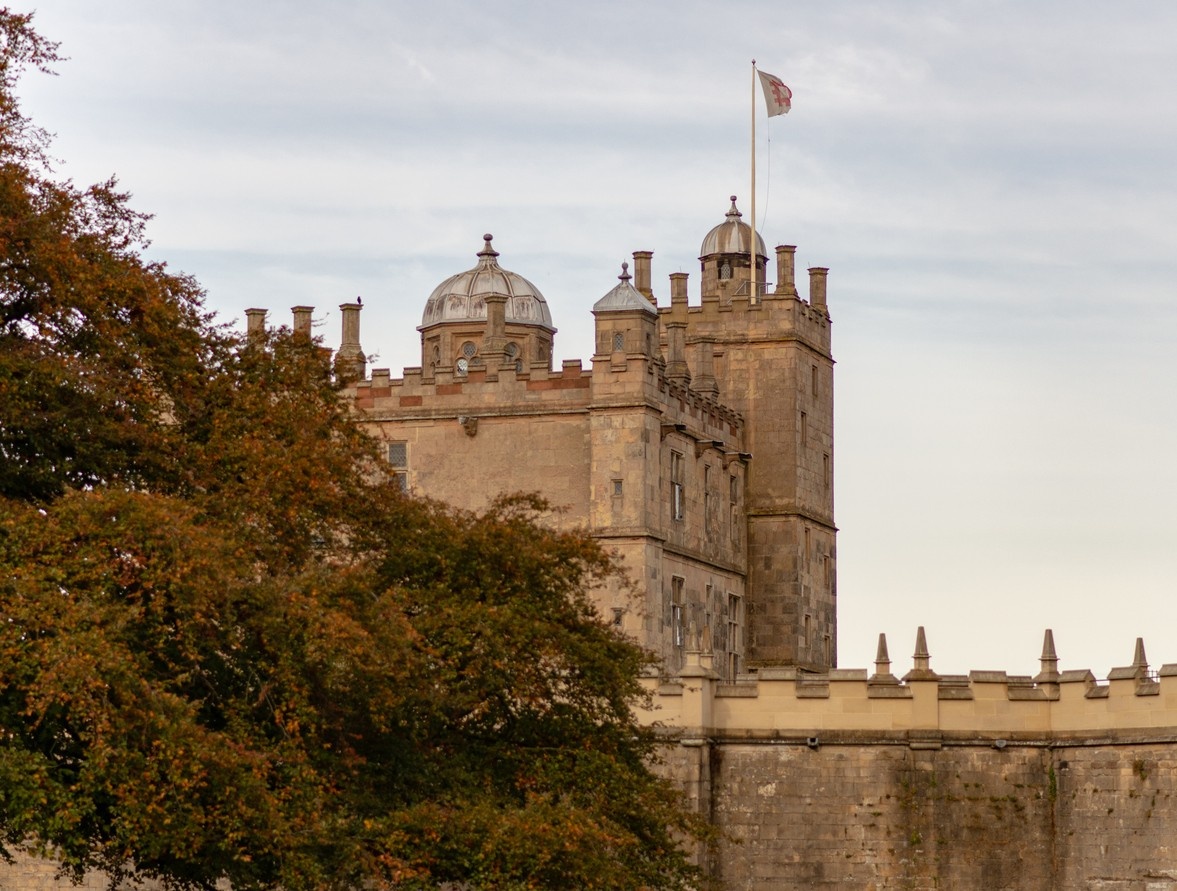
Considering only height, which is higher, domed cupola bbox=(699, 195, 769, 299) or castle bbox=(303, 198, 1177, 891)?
domed cupola bbox=(699, 195, 769, 299)

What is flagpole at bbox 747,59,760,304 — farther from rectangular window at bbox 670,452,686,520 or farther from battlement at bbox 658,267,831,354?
rectangular window at bbox 670,452,686,520

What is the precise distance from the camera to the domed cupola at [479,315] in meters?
62.7

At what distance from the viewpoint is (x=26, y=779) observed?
89.4 feet

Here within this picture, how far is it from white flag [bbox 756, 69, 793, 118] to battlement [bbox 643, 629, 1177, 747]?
2240cm

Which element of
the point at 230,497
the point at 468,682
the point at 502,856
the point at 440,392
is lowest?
the point at 502,856

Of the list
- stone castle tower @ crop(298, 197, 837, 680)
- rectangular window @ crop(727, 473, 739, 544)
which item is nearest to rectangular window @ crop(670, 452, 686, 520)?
stone castle tower @ crop(298, 197, 837, 680)

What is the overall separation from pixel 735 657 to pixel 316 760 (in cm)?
2929

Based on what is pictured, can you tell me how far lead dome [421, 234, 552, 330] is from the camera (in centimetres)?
6291

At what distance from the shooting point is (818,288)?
63625 millimetres

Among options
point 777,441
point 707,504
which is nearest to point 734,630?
point 707,504

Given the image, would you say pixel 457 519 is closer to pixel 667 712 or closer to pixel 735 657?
pixel 667 712

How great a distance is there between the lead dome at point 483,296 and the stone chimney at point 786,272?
6421 mm

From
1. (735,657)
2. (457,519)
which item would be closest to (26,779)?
(457,519)

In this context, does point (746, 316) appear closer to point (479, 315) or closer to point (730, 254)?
point (730, 254)
